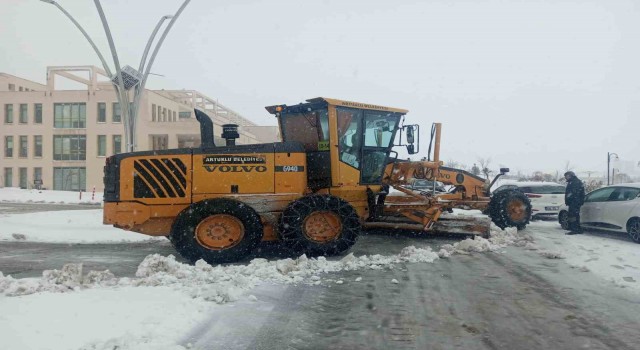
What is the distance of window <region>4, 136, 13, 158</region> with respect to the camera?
45344 mm

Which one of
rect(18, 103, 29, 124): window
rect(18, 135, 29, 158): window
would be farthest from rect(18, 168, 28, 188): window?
rect(18, 103, 29, 124): window

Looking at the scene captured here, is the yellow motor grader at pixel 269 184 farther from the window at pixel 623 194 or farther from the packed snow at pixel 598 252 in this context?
the window at pixel 623 194

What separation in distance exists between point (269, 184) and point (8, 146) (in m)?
45.8

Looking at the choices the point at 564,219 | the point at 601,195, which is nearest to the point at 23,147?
the point at 564,219

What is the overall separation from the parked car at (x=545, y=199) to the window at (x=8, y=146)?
44.8 metres

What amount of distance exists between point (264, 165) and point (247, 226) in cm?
112

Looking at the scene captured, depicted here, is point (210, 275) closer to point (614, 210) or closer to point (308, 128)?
point (308, 128)

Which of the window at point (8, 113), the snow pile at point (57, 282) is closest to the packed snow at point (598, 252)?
the snow pile at point (57, 282)

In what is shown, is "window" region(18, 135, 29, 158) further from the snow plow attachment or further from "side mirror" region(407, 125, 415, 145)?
"side mirror" region(407, 125, 415, 145)

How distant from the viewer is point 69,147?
4444 centimetres

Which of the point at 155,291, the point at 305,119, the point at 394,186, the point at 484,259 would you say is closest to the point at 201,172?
the point at 305,119

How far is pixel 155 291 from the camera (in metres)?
5.87

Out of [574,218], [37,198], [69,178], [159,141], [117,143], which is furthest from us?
[69,178]

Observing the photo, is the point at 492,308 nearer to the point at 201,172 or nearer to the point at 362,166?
the point at 362,166
